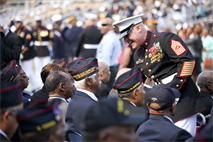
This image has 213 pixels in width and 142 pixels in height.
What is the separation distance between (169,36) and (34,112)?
2.29 meters

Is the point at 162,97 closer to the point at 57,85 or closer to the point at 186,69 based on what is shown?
the point at 186,69

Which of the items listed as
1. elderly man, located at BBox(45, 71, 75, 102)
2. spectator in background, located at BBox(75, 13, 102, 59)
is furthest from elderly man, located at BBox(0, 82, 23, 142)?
spectator in background, located at BBox(75, 13, 102, 59)

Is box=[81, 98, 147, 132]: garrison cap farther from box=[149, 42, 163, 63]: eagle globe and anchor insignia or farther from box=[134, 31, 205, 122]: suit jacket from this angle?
box=[149, 42, 163, 63]: eagle globe and anchor insignia

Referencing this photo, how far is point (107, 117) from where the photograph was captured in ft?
5.74

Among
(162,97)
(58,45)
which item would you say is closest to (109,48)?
(162,97)

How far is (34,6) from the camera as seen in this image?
99.2 feet

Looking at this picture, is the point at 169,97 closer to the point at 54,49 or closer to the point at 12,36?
the point at 12,36

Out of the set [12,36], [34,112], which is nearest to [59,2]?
[12,36]

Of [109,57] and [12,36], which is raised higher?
[12,36]

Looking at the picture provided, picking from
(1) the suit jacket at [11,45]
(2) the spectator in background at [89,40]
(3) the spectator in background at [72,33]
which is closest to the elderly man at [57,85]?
(1) the suit jacket at [11,45]

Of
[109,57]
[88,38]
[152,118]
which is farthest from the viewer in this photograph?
[88,38]

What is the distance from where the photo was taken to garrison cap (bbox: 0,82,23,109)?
2360 millimetres

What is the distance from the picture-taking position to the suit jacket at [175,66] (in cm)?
354

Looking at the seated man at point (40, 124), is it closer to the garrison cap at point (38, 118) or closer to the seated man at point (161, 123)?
the garrison cap at point (38, 118)
